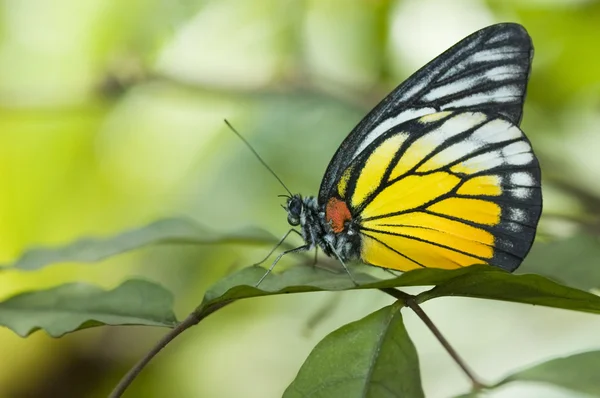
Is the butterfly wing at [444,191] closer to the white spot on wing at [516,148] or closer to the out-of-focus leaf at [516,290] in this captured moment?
the white spot on wing at [516,148]

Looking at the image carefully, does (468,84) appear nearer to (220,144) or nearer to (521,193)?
(521,193)

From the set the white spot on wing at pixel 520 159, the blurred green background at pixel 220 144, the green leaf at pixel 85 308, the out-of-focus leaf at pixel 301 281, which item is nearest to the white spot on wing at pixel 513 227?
the white spot on wing at pixel 520 159

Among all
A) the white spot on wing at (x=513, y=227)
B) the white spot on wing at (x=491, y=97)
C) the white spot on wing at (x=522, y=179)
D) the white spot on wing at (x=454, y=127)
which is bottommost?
the white spot on wing at (x=513, y=227)

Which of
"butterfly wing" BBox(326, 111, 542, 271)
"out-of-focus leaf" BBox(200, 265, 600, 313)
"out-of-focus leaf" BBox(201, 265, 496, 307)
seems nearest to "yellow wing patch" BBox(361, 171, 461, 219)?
"butterfly wing" BBox(326, 111, 542, 271)

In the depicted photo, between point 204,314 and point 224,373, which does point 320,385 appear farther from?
point 224,373

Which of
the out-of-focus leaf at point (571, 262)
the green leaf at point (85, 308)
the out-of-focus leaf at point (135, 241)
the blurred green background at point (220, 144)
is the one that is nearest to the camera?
the green leaf at point (85, 308)

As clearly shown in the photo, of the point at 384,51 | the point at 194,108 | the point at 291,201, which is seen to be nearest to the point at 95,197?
the point at 194,108

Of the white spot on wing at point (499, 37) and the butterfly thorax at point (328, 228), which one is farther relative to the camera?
the butterfly thorax at point (328, 228)
